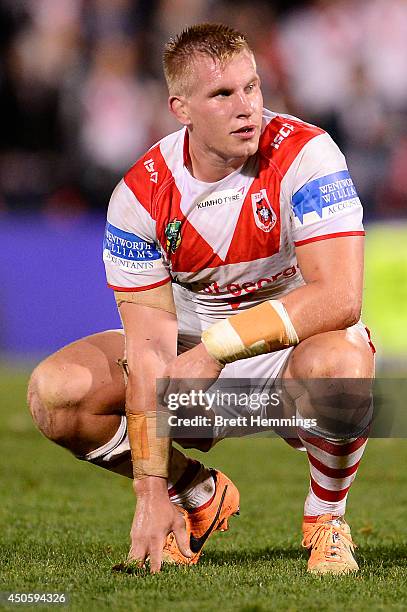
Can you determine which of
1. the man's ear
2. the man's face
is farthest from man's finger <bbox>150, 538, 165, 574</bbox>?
the man's ear

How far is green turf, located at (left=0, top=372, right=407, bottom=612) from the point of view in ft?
10.2

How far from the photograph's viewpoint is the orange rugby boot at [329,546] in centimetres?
354

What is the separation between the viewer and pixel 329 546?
3.62 metres

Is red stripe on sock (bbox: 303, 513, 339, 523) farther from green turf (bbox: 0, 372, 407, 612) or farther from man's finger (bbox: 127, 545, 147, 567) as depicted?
man's finger (bbox: 127, 545, 147, 567)

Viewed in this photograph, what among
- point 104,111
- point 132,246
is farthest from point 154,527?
point 104,111

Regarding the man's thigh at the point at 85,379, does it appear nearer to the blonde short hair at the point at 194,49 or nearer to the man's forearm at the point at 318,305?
the man's forearm at the point at 318,305

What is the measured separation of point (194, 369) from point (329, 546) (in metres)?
0.69

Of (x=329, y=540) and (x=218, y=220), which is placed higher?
(x=218, y=220)

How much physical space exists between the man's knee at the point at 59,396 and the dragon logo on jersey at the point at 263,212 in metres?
0.76

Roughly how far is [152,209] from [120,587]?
1.24m

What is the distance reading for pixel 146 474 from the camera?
11.9 feet

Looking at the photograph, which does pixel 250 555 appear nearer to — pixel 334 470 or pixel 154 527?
pixel 334 470

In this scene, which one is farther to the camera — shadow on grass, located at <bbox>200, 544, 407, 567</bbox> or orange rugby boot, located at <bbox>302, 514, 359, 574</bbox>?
shadow on grass, located at <bbox>200, 544, 407, 567</bbox>

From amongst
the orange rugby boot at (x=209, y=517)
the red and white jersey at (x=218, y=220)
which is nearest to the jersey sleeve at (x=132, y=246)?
the red and white jersey at (x=218, y=220)
